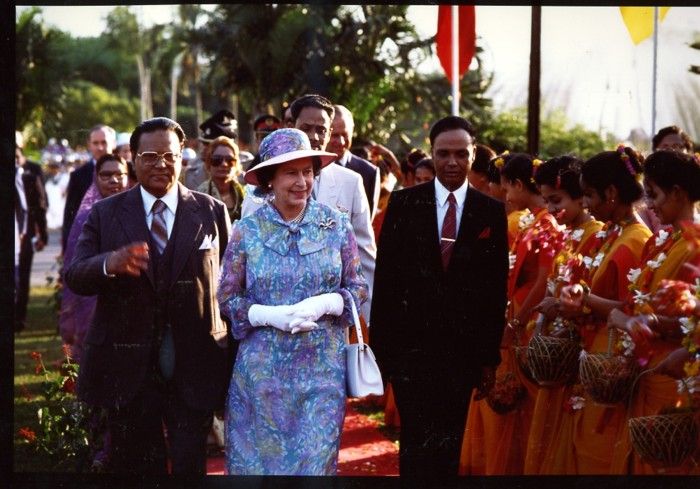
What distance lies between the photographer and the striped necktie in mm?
6816

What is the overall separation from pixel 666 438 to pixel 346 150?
3870 mm

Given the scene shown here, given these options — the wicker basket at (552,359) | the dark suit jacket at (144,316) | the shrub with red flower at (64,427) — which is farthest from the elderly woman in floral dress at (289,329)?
the shrub with red flower at (64,427)

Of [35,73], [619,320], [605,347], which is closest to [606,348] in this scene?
[605,347]

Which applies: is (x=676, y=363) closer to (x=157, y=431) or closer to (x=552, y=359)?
(x=552, y=359)

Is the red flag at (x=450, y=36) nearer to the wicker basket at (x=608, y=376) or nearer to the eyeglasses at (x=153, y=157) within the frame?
the eyeglasses at (x=153, y=157)

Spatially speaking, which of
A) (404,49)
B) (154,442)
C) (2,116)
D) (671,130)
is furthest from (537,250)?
(404,49)

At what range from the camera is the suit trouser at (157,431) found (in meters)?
6.83

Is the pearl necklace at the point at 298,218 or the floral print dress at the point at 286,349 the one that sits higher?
the pearl necklace at the point at 298,218

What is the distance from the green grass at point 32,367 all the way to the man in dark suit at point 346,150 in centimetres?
274

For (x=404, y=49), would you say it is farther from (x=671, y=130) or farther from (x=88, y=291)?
(x=88, y=291)

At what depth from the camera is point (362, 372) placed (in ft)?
20.9

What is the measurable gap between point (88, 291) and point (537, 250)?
267cm

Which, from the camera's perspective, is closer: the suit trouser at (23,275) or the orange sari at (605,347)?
the orange sari at (605,347)

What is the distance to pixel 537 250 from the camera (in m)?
7.78
